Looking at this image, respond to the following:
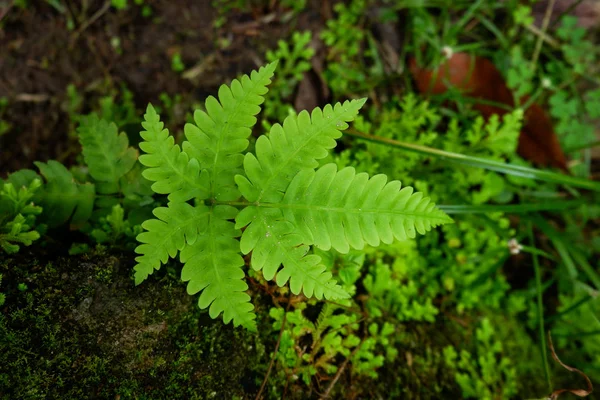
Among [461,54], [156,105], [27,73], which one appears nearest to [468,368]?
[461,54]

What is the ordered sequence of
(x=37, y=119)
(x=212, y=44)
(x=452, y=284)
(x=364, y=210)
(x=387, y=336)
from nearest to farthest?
(x=364, y=210), (x=387, y=336), (x=452, y=284), (x=37, y=119), (x=212, y=44)

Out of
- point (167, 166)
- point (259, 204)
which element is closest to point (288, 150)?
point (259, 204)

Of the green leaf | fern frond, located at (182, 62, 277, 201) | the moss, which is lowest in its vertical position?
the moss

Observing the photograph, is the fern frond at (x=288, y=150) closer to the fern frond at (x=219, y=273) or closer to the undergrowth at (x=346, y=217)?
the undergrowth at (x=346, y=217)

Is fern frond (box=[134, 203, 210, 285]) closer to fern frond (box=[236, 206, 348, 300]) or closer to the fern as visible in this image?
the fern

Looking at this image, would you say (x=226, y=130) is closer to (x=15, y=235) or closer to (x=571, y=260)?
(x=15, y=235)

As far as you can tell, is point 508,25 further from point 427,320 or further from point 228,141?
point 228,141

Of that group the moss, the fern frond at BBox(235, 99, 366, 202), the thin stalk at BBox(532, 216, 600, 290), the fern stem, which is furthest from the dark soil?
the thin stalk at BBox(532, 216, 600, 290)

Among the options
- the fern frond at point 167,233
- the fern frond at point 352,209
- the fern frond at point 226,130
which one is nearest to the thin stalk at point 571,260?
the fern frond at point 352,209
